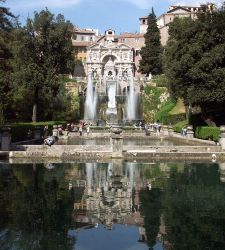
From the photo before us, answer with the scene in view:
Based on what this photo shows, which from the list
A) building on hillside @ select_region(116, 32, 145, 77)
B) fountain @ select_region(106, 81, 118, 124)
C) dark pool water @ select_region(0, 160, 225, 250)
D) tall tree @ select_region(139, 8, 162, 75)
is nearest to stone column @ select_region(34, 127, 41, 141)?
dark pool water @ select_region(0, 160, 225, 250)

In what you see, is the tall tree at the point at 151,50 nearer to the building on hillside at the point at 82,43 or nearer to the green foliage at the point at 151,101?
the green foliage at the point at 151,101

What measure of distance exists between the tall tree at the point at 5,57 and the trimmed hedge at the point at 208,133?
54.7 feet

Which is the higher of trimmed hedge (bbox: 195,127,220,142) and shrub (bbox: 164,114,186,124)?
shrub (bbox: 164,114,186,124)

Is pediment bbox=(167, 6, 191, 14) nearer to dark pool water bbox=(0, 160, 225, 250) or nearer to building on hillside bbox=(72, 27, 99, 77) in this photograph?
building on hillside bbox=(72, 27, 99, 77)

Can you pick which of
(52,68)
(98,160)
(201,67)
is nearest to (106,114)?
(52,68)

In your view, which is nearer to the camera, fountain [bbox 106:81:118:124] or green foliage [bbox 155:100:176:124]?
green foliage [bbox 155:100:176:124]

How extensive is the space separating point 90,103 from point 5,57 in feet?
95.8

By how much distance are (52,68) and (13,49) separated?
4359 millimetres

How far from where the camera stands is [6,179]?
1888 centimetres

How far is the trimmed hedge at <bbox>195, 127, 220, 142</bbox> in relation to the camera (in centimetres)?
3592

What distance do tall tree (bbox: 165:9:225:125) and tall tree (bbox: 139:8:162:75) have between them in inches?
1672

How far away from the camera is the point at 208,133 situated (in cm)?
3806

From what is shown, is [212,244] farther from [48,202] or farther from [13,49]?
[13,49]

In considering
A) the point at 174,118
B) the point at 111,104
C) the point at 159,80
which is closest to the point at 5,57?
the point at 174,118
